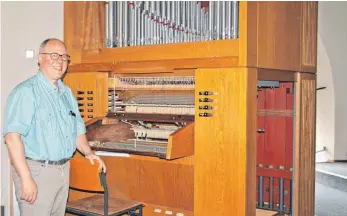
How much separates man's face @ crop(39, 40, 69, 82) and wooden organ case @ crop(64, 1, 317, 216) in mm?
923

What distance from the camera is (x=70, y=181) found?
3.38m

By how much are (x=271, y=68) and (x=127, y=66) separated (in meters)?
1.20

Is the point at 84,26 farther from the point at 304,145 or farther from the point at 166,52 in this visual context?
the point at 304,145

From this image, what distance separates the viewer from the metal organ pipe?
140 inches

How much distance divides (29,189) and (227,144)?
1.44 metres

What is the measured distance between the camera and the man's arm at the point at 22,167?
2648mm

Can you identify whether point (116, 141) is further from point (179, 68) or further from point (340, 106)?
point (340, 106)

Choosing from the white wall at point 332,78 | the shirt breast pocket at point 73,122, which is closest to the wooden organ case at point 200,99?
the shirt breast pocket at point 73,122

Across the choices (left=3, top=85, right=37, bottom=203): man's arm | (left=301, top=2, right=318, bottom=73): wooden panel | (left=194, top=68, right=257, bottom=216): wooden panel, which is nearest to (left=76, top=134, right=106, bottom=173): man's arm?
(left=3, top=85, right=37, bottom=203): man's arm

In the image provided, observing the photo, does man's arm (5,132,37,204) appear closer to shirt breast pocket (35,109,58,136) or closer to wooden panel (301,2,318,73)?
shirt breast pocket (35,109,58,136)

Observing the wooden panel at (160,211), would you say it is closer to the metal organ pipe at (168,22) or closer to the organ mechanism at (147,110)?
the organ mechanism at (147,110)

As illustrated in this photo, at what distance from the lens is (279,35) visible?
376 centimetres

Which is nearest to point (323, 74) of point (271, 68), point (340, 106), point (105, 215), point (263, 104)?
point (340, 106)

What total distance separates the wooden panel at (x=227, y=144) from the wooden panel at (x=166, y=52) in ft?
0.53
